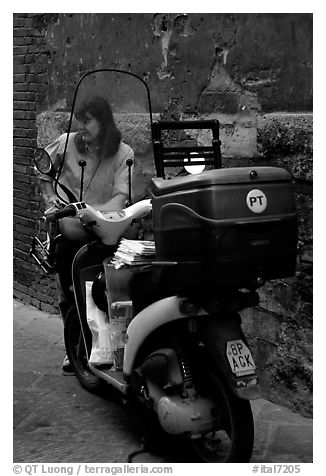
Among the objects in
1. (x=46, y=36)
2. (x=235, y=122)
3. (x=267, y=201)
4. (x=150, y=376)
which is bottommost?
(x=150, y=376)

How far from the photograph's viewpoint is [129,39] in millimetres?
4930

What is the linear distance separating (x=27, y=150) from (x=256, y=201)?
128 inches

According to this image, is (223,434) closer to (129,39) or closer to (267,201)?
(267,201)

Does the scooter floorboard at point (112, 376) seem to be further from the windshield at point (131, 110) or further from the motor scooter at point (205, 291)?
the windshield at point (131, 110)

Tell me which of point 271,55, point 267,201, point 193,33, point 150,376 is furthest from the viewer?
point 193,33

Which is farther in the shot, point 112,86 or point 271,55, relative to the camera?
point 112,86

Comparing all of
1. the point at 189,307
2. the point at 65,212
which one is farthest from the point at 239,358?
the point at 65,212

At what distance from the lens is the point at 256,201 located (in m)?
3.25

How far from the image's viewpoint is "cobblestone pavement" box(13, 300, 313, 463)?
3840 mm

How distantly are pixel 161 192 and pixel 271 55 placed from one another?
117 cm

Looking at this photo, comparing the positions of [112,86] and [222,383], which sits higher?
[112,86]

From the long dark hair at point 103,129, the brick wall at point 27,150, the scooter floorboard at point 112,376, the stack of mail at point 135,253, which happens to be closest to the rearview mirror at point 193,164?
the stack of mail at point 135,253

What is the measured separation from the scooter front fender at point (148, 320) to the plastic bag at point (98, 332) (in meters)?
0.30
